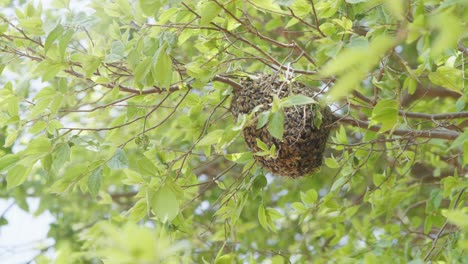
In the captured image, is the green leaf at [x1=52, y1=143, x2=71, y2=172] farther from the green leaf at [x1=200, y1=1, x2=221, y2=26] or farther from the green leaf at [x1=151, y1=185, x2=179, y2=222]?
the green leaf at [x1=200, y1=1, x2=221, y2=26]

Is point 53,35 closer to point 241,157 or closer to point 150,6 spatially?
point 150,6

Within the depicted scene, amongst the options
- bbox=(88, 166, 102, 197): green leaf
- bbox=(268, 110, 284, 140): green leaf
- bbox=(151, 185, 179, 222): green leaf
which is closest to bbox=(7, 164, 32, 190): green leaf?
bbox=(88, 166, 102, 197): green leaf

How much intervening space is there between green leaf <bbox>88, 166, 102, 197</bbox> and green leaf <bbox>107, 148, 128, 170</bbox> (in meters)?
0.03

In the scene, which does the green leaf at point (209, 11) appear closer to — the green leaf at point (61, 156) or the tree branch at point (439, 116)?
the green leaf at point (61, 156)

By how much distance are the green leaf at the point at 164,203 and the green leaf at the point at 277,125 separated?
0.31 metres

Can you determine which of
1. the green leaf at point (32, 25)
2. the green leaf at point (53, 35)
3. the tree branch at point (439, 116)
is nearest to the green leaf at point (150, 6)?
the green leaf at point (53, 35)

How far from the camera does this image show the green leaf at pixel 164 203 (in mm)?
1561

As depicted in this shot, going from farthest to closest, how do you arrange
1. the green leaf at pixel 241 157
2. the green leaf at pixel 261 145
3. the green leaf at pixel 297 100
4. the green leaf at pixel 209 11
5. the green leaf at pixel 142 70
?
the green leaf at pixel 241 157
the green leaf at pixel 261 145
the green leaf at pixel 142 70
the green leaf at pixel 209 11
the green leaf at pixel 297 100

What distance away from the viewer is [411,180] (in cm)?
280

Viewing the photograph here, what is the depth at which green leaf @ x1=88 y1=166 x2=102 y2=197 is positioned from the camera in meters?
1.62

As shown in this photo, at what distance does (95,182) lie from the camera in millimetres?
1627

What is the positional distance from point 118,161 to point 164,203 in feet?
0.51

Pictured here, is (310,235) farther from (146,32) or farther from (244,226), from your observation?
(146,32)

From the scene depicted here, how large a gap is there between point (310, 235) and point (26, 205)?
54.4 inches
